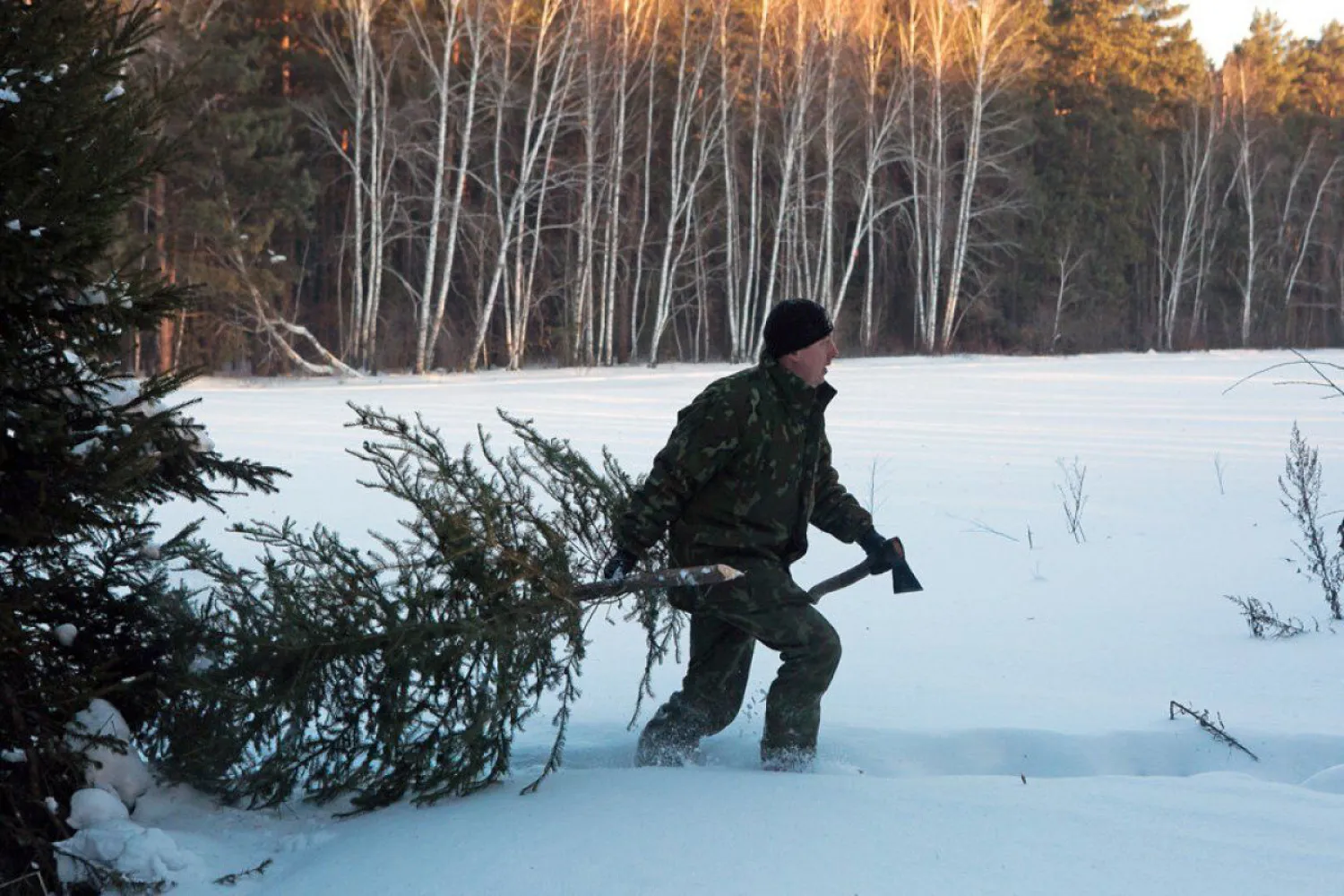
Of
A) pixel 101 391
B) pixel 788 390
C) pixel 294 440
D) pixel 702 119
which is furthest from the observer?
pixel 702 119

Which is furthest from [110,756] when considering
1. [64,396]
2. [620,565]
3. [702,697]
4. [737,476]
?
[737,476]

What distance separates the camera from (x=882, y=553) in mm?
4746

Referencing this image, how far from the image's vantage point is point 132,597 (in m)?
4.19

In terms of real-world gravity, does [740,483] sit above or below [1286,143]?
below

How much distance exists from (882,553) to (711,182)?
106 feet

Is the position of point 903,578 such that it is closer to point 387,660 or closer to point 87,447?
point 387,660

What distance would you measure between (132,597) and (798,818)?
2.37 meters

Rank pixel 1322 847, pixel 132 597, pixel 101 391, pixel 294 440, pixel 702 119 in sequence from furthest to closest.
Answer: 1. pixel 702 119
2. pixel 294 440
3. pixel 132 597
4. pixel 101 391
5. pixel 1322 847

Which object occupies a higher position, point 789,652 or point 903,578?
point 903,578

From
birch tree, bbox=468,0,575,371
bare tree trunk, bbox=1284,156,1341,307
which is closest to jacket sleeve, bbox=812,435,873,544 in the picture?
birch tree, bbox=468,0,575,371

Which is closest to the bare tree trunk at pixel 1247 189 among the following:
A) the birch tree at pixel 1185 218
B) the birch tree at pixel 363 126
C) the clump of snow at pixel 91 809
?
the birch tree at pixel 1185 218

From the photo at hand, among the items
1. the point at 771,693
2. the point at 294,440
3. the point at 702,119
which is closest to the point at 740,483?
the point at 771,693

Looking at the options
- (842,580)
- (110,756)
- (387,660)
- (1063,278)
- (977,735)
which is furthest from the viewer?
(1063,278)

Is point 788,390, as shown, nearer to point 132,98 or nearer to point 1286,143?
point 132,98
